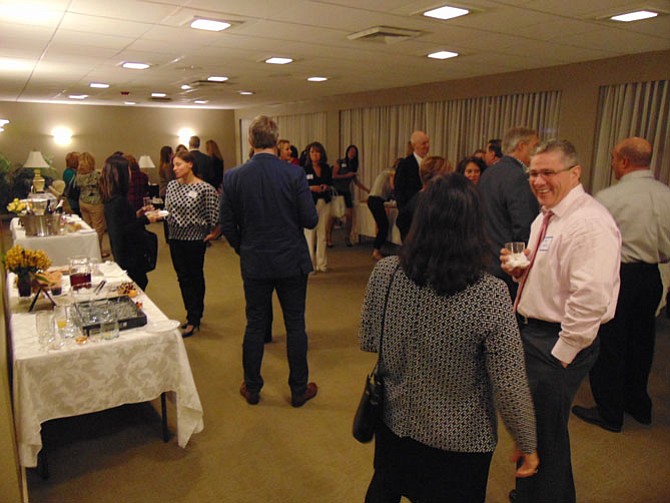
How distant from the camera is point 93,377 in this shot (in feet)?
7.59

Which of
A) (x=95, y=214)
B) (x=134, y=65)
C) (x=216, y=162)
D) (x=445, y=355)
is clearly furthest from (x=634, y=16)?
(x=216, y=162)

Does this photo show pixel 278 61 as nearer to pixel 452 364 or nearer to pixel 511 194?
pixel 511 194

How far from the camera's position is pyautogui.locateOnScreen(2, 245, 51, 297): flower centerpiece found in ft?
8.70

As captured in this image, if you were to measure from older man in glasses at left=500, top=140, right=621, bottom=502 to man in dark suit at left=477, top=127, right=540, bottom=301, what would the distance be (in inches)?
34.1

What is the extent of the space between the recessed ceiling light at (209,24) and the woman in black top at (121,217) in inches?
41.4

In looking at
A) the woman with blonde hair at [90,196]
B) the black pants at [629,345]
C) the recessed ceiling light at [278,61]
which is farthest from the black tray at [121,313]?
the woman with blonde hair at [90,196]

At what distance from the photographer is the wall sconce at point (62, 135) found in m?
11.2

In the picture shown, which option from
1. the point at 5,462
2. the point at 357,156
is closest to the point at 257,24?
the point at 5,462

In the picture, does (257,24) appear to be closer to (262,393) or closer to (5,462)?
(262,393)

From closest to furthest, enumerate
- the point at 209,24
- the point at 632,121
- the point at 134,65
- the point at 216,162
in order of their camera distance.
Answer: the point at 209,24 < the point at 632,121 < the point at 134,65 < the point at 216,162

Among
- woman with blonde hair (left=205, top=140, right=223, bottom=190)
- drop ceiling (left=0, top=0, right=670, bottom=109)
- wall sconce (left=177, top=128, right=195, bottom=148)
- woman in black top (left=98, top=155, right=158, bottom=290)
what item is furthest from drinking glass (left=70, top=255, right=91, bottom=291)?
wall sconce (left=177, top=128, right=195, bottom=148)

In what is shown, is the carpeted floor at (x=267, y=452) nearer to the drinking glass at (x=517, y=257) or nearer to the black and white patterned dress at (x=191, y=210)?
the black and white patterned dress at (x=191, y=210)

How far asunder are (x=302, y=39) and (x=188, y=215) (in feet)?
5.26

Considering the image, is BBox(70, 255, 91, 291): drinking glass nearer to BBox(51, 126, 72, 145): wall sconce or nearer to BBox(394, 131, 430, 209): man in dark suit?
BBox(394, 131, 430, 209): man in dark suit
